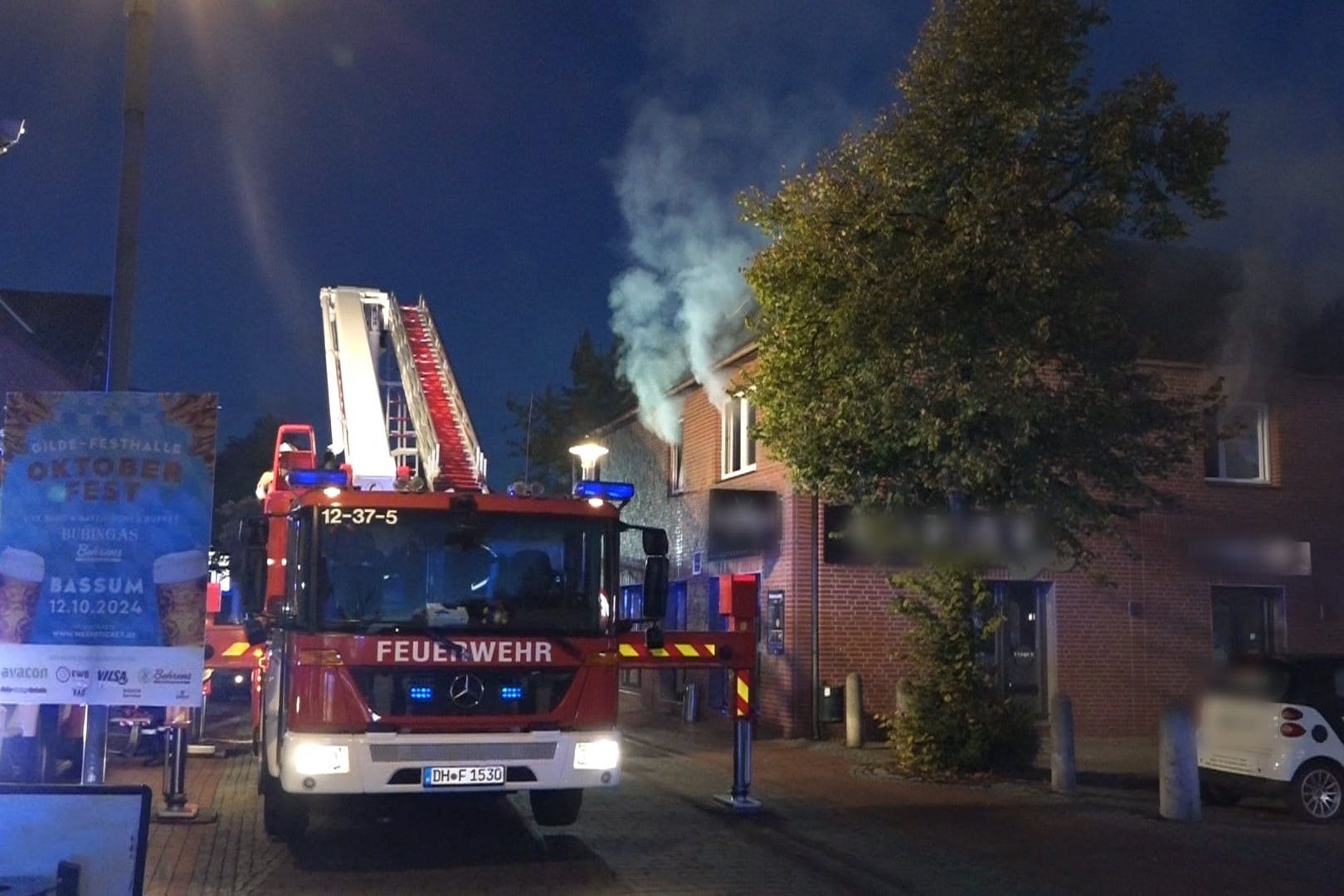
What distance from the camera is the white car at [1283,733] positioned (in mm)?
12328

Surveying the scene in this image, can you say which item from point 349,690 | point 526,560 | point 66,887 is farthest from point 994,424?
point 66,887

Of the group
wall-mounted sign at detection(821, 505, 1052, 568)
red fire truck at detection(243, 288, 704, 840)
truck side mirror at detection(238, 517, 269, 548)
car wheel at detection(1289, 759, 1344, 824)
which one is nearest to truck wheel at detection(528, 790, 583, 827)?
red fire truck at detection(243, 288, 704, 840)

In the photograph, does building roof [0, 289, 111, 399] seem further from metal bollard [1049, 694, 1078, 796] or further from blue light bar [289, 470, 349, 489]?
metal bollard [1049, 694, 1078, 796]

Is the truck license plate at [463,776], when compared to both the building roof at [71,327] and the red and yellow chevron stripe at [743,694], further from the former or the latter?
the building roof at [71,327]

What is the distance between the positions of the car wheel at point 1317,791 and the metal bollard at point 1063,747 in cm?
224

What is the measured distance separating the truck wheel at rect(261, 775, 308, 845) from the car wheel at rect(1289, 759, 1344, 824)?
8536 millimetres

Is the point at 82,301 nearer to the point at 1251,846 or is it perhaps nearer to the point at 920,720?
the point at 920,720

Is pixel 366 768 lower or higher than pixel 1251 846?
higher

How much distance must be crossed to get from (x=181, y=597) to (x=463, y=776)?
231 centimetres

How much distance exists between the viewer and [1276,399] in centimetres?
2081

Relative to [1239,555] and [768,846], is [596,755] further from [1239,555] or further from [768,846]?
[1239,555]

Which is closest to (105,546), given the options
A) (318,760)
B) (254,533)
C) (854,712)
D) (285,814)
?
(254,533)

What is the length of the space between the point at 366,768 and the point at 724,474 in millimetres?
14196

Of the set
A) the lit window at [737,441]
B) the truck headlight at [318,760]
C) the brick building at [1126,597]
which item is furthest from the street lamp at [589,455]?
the truck headlight at [318,760]
